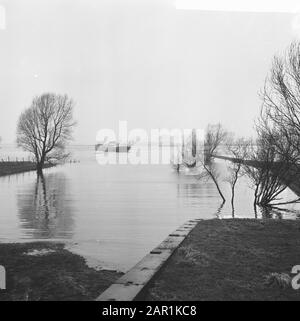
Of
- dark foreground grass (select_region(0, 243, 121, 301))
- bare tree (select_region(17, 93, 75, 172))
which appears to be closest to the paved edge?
dark foreground grass (select_region(0, 243, 121, 301))

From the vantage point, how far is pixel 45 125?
6131 cm

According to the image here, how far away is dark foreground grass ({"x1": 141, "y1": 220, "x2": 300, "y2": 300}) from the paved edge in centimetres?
15

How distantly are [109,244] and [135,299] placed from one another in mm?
5461

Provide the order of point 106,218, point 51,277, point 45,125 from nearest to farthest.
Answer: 1. point 51,277
2. point 106,218
3. point 45,125

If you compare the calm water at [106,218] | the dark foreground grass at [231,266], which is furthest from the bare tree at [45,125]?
the dark foreground grass at [231,266]

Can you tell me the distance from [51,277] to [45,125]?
185ft

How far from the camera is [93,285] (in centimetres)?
677

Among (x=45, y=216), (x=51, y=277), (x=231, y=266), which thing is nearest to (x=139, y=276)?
(x=51, y=277)

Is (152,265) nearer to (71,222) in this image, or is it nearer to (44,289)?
(44,289)

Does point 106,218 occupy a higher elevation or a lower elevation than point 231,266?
lower

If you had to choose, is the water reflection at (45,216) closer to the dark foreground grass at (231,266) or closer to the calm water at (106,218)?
the calm water at (106,218)

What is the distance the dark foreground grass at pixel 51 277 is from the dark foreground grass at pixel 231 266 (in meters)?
1.06

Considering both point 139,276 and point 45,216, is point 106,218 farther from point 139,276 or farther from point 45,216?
point 139,276
